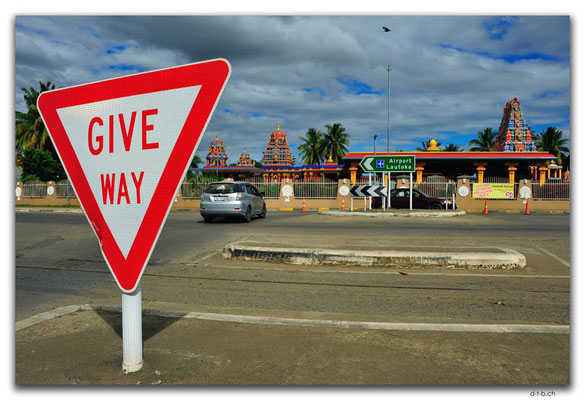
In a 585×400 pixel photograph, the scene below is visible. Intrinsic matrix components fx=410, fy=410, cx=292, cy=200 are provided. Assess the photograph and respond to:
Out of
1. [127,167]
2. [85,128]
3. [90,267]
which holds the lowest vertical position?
[90,267]

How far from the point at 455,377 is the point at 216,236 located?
9526 millimetres

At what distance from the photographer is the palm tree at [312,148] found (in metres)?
68.5

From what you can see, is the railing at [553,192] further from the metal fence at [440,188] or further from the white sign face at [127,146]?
the white sign face at [127,146]

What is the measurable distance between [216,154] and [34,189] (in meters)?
40.1

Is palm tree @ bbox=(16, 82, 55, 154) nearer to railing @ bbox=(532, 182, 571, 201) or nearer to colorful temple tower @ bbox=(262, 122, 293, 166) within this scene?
colorful temple tower @ bbox=(262, 122, 293, 166)

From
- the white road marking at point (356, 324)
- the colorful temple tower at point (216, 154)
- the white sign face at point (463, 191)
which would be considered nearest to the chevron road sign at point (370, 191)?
the white sign face at point (463, 191)

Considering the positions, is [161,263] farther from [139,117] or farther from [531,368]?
[531,368]

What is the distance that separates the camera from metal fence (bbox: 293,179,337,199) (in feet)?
96.8

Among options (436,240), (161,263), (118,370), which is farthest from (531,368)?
(436,240)

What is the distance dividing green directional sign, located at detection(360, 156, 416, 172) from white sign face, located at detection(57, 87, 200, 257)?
1973 cm

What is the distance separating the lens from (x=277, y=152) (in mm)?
69000

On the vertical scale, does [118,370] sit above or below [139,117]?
below

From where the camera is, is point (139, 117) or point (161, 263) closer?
point (139, 117)

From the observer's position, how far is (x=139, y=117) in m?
2.54
